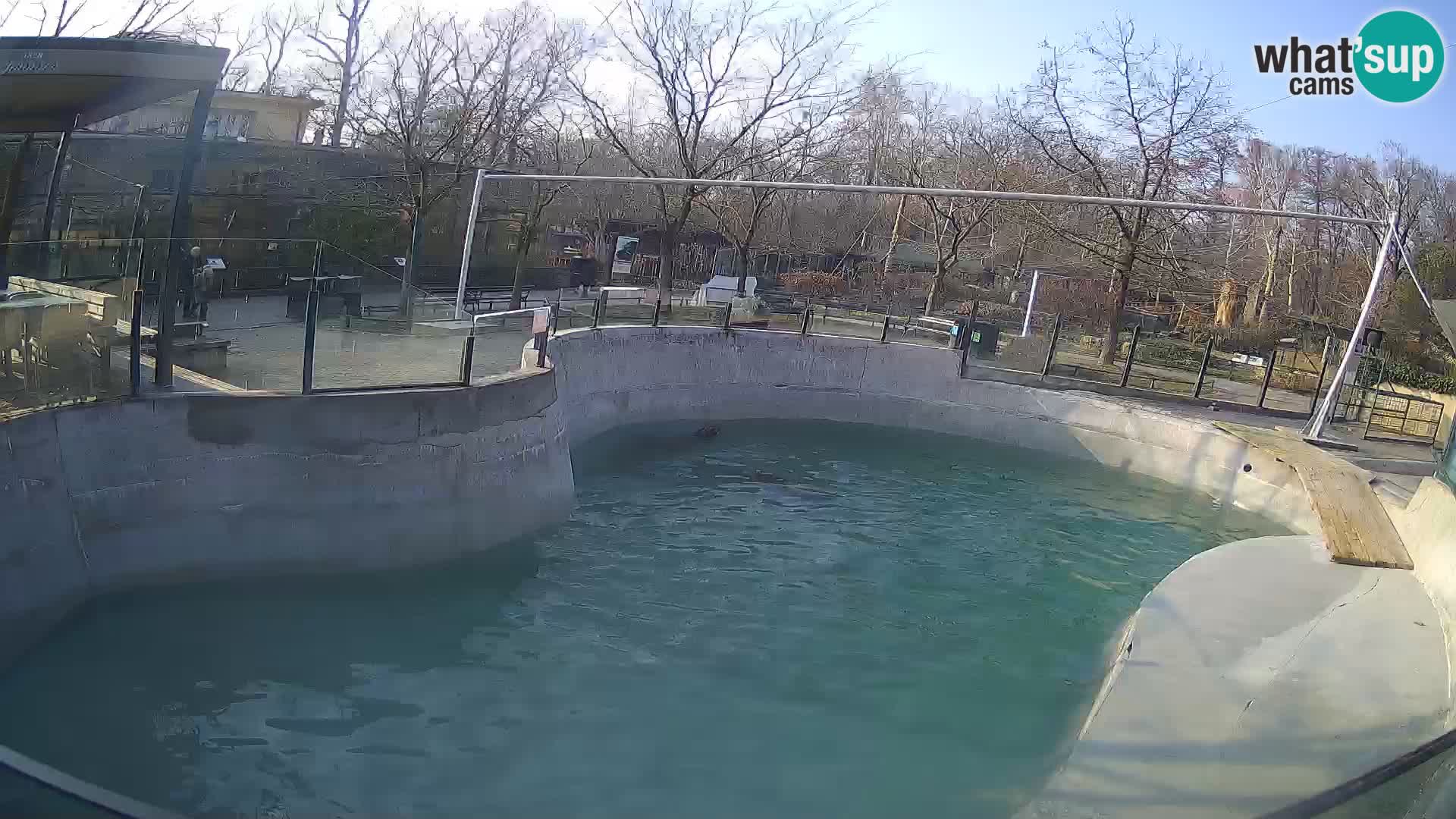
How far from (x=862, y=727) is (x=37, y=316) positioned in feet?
25.8

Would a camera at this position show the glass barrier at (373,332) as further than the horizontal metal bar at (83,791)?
Yes

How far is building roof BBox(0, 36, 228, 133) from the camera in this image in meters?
10.1

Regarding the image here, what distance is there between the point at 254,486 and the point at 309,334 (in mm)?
1629

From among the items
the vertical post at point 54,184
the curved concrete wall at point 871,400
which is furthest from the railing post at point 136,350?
the curved concrete wall at point 871,400

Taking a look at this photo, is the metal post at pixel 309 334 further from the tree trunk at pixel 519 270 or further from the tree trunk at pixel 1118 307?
the tree trunk at pixel 1118 307

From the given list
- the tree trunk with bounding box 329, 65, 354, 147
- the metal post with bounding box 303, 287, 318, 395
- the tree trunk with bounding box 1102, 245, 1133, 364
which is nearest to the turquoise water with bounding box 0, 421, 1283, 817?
the metal post with bounding box 303, 287, 318, 395

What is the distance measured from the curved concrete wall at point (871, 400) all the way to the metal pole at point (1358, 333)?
137 centimetres

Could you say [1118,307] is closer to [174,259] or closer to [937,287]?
[937,287]

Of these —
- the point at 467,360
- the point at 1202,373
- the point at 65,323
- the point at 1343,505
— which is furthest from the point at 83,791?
the point at 1202,373

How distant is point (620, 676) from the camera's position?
9.29 metres

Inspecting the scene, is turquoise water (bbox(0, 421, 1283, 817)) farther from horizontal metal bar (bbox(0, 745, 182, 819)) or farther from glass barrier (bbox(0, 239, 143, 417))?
horizontal metal bar (bbox(0, 745, 182, 819))

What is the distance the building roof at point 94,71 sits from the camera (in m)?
10.1

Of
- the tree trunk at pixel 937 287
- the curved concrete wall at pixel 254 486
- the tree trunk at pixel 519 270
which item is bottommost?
the curved concrete wall at pixel 254 486

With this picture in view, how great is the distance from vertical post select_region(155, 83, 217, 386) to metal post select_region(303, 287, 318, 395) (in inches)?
47.3
